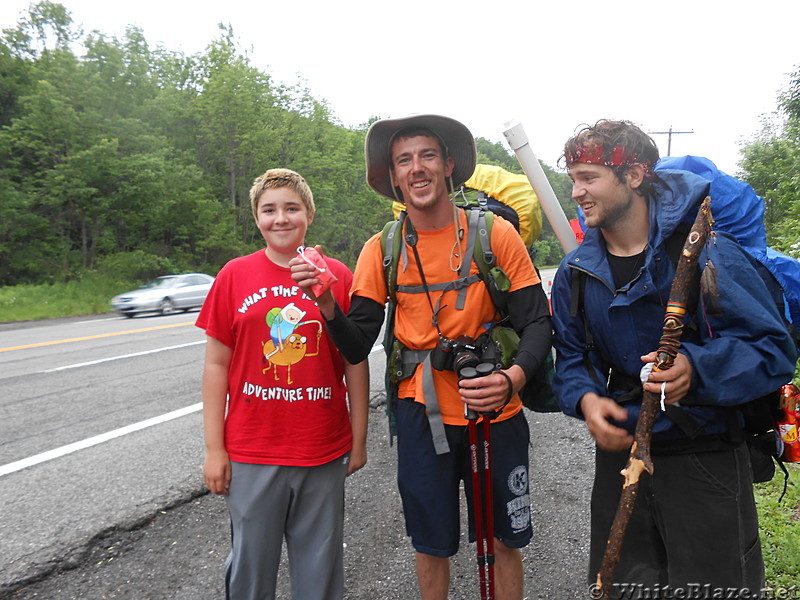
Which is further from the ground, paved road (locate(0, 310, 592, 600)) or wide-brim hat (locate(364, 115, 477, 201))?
wide-brim hat (locate(364, 115, 477, 201))

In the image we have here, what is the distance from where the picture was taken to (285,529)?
87.7 inches

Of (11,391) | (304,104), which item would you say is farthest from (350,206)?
(11,391)

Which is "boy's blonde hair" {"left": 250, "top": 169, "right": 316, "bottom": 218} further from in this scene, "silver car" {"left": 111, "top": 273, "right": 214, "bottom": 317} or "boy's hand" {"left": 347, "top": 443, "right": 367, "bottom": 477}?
"silver car" {"left": 111, "top": 273, "right": 214, "bottom": 317}

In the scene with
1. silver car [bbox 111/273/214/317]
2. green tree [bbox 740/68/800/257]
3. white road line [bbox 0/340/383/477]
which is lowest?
white road line [bbox 0/340/383/477]

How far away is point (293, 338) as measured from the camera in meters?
2.20

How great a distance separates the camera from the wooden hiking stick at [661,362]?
165cm

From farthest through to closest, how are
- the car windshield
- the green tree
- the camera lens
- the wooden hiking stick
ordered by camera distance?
the car windshield → the green tree → the camera lens → the wooden hiking stick

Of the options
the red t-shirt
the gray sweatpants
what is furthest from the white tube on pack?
the gray sweatpants

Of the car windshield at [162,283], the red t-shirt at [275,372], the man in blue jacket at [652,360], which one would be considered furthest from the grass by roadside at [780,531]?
the car windshield at [162,283]

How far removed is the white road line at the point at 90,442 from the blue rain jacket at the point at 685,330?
4.33 meters

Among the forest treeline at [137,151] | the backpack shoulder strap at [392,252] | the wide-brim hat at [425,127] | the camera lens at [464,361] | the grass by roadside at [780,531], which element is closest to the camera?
the camera lens at [464,361]

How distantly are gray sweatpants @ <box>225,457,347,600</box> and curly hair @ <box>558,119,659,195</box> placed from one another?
59.3 inches

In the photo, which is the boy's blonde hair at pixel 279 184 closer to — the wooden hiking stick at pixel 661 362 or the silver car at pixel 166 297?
the wooden hiking stick at pixel 661 362

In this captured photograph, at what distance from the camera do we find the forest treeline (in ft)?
72.3
